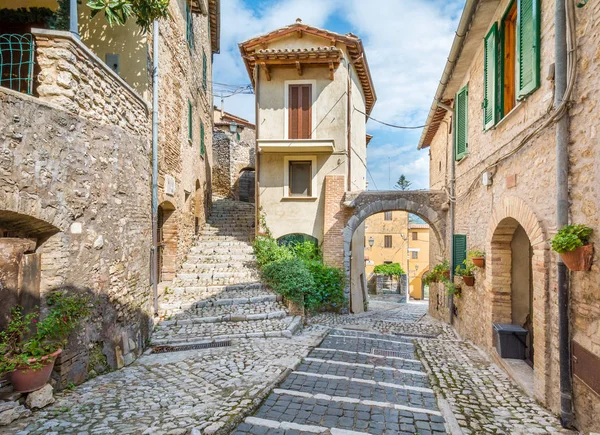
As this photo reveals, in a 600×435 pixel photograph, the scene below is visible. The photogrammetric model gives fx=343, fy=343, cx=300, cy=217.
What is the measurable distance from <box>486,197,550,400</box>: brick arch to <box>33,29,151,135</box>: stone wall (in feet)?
20.3

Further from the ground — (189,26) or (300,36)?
(300,36)

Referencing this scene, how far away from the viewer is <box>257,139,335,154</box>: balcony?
1159 centimetres

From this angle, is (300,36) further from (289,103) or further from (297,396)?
(297,396)

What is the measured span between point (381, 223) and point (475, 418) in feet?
95.5

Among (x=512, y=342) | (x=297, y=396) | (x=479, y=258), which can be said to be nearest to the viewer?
(x=297, y=396)

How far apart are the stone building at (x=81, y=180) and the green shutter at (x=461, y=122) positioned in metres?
7.24

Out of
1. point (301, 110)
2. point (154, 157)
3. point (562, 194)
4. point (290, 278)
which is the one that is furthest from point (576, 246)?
point (301, 110)

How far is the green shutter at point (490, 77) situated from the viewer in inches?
234

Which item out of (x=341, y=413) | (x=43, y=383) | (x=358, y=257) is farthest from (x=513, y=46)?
(x=358, y=257)

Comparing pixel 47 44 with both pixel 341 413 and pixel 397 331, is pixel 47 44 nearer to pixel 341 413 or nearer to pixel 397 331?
pixel 341 413

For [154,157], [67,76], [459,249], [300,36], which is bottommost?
[459,249]

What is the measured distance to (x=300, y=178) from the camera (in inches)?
487

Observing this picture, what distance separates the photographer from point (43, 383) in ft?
12.5

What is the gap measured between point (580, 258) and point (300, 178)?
31.5 ft
